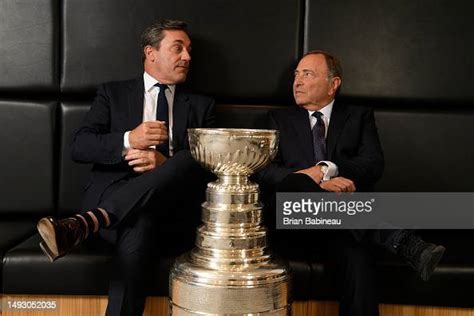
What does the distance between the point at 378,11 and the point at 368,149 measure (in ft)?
1.90

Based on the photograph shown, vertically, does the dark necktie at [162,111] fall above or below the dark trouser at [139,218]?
above

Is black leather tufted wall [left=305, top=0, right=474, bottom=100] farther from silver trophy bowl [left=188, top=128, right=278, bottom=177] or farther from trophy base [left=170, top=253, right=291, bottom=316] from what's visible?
trophy base [left=170, top=253, right=291, bottom=316]

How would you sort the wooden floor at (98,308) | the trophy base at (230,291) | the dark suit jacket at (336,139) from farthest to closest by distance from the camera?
the dark suit jacket at (336,139)
the wooden floor at (98,308)
the trophy base at (230,291)

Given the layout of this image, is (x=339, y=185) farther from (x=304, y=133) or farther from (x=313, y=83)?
(x=313, y=83)

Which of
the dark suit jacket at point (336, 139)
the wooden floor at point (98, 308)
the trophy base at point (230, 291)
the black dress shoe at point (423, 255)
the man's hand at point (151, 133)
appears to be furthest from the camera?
the dark suit jacket at point (336, 139)

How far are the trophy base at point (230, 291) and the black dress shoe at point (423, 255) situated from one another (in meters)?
0.40

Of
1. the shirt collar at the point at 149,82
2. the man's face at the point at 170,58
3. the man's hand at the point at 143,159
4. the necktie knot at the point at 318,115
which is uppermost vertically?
the man's face at the point at 170,58

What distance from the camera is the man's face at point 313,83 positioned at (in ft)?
6.37

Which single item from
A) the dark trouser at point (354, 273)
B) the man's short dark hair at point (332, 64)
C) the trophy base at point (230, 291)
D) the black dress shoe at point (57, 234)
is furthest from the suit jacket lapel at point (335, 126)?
the black dress shoe at point (57, 234)

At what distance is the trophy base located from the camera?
1.19 m

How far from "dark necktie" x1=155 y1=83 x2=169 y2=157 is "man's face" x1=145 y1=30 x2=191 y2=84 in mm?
33

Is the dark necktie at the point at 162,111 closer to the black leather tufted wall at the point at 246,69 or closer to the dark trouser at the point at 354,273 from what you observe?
the black leather tufted wall at the point at 246,69

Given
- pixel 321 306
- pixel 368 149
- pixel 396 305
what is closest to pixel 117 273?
pixel 321 306

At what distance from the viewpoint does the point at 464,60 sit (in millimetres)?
2086
